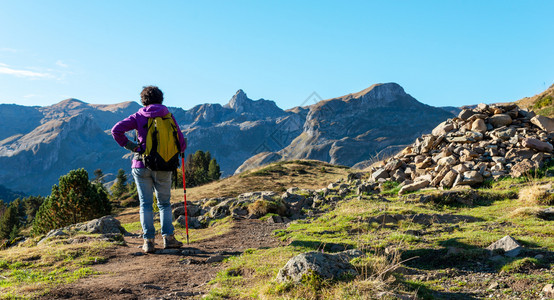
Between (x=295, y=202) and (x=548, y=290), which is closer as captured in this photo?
(x=548, y=290)

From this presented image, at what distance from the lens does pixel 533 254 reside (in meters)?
5.70

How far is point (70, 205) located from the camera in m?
23.4

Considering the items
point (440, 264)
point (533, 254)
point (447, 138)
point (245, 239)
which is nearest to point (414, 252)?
point (440, 264)

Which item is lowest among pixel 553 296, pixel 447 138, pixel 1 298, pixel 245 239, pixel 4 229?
pixel 4 229

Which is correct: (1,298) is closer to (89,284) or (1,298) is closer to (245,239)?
(89,284)

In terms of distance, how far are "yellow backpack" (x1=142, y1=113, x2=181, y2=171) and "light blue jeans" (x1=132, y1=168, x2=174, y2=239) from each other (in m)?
0.26

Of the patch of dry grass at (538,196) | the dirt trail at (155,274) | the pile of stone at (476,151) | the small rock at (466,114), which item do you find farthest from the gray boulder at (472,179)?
the dirt trail at (155,274)

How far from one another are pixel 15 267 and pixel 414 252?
7290 millimetres

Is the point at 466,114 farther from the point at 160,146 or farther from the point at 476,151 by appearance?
the point at 160,146

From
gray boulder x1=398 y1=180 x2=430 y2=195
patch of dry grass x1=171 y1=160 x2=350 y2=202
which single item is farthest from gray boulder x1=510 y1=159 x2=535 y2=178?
patch of dry grass x1=171 y1=160 x2=350 y2=202

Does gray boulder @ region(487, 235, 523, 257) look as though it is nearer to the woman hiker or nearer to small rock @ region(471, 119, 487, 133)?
the woman hiker

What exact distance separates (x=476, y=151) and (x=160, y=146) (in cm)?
1326

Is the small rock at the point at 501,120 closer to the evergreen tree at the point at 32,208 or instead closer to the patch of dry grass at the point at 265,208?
the patch of dry grass at the point at 265,208

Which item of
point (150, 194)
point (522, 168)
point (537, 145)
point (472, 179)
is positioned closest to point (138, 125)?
point (150, 194)
